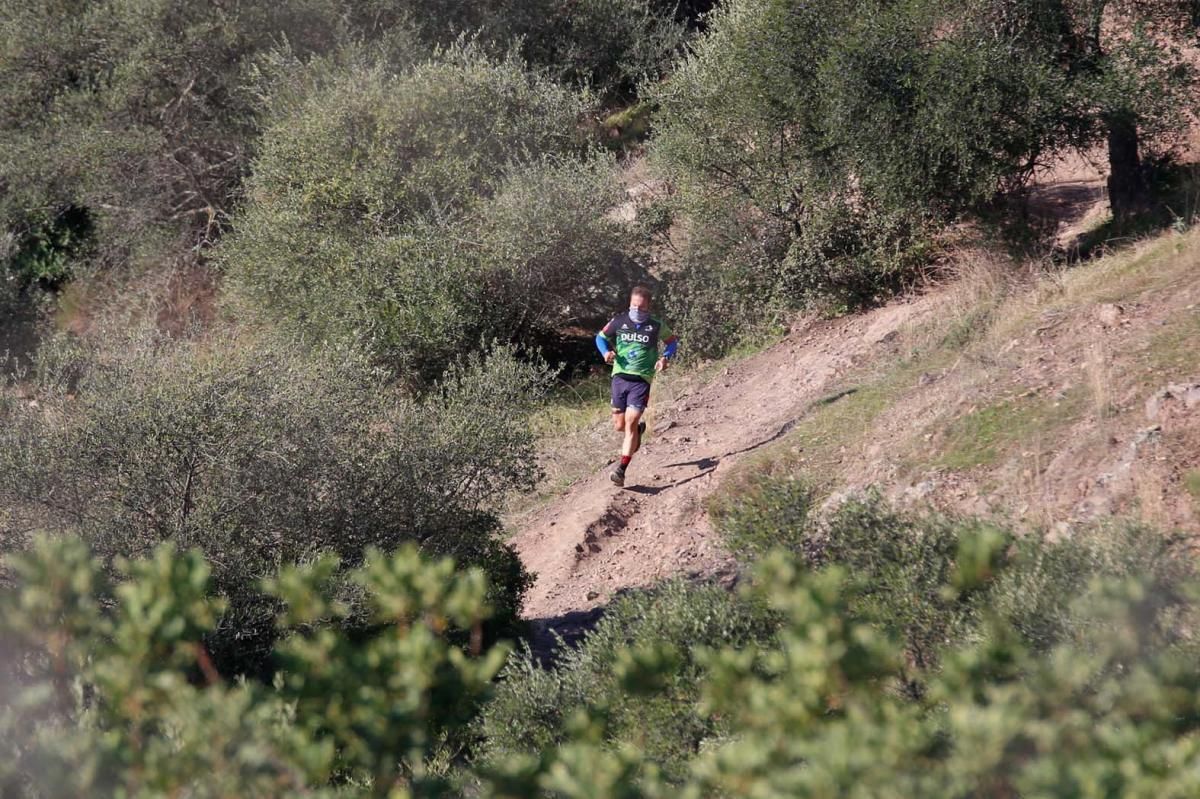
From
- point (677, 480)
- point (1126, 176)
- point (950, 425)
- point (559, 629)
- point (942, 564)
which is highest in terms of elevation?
point (1126, 176)

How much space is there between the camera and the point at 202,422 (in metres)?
7.59

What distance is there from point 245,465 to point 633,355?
379 centimetres

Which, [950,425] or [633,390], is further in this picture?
[633,390]

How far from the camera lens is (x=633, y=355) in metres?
10.4

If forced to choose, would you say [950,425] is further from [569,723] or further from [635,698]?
[569,723]

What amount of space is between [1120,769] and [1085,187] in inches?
536

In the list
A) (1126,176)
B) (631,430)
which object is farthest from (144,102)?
(1126,176)

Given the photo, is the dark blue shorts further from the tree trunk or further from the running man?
the tree trunk

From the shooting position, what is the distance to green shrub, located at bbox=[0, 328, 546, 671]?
292 inches

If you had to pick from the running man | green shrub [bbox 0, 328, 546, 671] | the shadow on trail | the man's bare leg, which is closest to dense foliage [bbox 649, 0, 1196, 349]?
the running man

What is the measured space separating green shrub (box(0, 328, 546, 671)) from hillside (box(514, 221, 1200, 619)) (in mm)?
1797

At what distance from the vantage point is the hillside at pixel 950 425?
792 cm

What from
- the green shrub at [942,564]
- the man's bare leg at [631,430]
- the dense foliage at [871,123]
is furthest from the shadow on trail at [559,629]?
the dense foliage at [871,123]

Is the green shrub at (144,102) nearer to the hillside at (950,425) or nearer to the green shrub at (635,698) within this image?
the hillside at (950,425)
